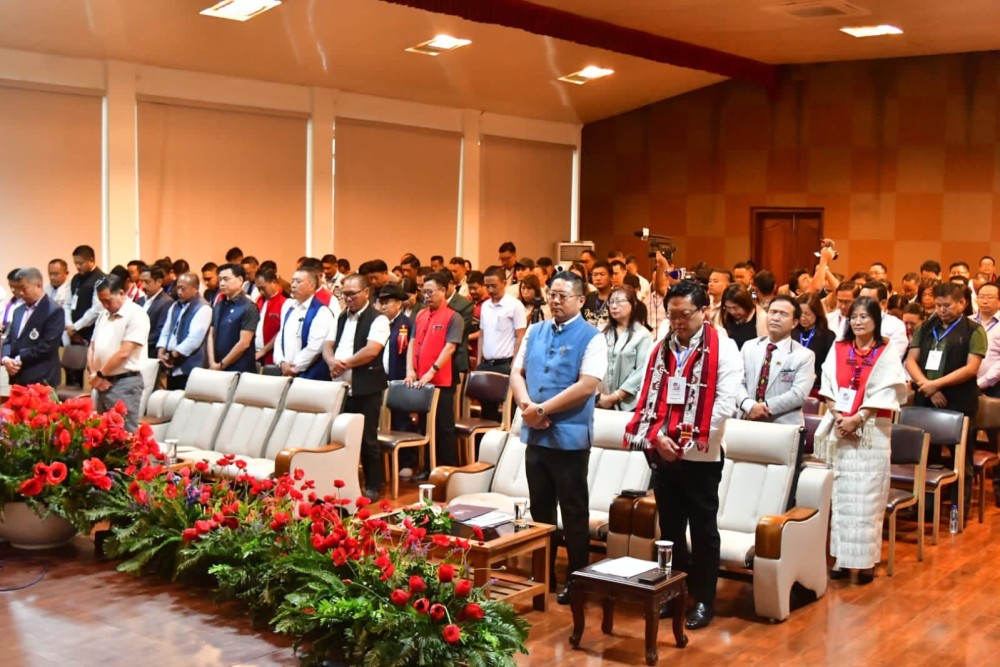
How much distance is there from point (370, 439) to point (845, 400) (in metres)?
2.98

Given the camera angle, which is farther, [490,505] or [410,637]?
[490,505]

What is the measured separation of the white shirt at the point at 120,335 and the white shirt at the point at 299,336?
1.02 metres

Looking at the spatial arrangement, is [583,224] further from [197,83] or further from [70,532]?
[70,532]

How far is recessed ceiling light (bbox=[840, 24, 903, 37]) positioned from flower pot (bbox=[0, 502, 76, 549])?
981 centimetres

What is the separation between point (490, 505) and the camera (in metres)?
5.33

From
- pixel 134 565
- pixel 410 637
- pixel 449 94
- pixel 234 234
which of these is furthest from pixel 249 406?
pixel 449 94

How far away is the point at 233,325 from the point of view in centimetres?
805

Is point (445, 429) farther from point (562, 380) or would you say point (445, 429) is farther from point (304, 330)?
point (562, 380)

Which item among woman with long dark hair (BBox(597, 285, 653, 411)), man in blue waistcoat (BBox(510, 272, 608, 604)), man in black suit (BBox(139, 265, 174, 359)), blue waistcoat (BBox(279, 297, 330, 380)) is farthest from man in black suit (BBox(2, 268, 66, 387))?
man in blue waistcoat (BBox(510, 272, 608, 604))

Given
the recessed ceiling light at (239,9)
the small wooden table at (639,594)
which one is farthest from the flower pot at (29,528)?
the recessed ceiling light at (239,9)

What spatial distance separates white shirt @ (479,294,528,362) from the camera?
8.29m

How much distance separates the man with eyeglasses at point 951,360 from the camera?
22.0 ft

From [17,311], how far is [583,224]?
9628 millimetres

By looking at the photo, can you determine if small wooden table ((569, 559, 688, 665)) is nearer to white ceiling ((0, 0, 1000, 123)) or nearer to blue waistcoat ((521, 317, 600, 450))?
blue waistcoat ((521, 317, 600, 450))
